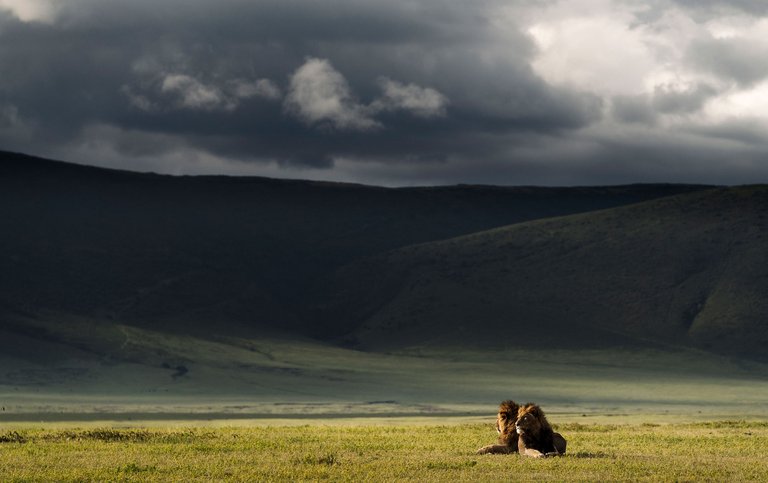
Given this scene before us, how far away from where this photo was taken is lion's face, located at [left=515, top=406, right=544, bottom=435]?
2748 cm

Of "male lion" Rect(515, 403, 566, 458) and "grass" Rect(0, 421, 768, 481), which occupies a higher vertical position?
"male lion" Rect(515, 403, 566, 458)

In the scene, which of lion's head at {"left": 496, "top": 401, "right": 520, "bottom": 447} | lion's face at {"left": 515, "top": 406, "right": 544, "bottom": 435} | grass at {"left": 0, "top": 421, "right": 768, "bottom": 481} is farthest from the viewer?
lion's head at {"left": 496, "top": 401, "right": 520, "bottom": 447}

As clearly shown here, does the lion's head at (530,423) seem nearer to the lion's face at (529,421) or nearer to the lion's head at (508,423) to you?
the lion's face at (529,421)

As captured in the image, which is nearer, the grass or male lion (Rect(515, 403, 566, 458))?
the grass

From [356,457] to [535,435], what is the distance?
3.67m

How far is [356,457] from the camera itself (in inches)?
1094

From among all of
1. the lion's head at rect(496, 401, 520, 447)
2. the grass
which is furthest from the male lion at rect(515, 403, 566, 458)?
the grass

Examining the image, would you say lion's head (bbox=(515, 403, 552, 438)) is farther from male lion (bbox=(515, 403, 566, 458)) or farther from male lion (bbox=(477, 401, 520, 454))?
male lion (bbox=(477, 401, 520, 454))

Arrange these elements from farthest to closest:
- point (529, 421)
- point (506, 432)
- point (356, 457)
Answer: point (506, 432) → point (356, 457) → point (529, 421)

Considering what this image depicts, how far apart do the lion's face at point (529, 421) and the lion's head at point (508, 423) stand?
35 centimetres

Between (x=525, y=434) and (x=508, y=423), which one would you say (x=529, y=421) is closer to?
(x=525, y=434)

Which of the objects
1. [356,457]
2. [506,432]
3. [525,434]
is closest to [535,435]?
[525,434]

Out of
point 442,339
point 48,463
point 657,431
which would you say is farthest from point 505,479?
point 442,339

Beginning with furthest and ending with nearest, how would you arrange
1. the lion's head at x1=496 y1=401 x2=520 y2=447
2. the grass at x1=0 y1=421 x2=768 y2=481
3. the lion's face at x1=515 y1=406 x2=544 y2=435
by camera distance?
the lion's head at x1=496 y1=401 x2=520 y2=447
the lion's face at x1=515 y1=406 x2=544 y2=435
the grass at x1=0 y1=421 x2=768 y2=481
